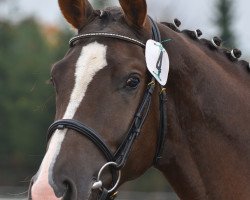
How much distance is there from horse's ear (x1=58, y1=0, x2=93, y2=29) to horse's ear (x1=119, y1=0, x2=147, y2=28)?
293 millimetres

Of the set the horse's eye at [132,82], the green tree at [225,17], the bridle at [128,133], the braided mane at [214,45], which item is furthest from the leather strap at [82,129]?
the green tree at [225,17]

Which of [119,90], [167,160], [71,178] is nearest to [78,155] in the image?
[71,178]

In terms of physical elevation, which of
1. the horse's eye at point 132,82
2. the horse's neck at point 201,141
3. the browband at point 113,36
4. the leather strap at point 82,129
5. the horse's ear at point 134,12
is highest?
the horse's ear at point 134,12

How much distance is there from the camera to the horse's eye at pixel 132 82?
14.4 feet

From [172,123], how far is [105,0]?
1167 millimetres

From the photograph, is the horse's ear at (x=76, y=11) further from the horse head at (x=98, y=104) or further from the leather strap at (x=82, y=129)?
the leather strap at (x=82, y=129)

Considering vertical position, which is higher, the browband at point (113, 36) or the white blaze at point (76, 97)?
the browband at point (113, 36)

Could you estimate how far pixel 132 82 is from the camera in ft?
14.5

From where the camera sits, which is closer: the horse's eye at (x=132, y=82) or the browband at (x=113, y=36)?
the horse's eye at (x=132, y=82)

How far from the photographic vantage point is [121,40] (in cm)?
456

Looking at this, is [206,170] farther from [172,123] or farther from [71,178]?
[71,178]

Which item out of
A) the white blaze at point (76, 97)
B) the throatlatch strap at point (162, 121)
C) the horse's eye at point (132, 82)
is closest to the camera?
the white blaze at point (76, 97)

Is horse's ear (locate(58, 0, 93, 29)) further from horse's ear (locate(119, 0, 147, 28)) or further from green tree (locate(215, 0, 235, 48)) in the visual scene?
green tree (locate(215, 0, 235, 48))

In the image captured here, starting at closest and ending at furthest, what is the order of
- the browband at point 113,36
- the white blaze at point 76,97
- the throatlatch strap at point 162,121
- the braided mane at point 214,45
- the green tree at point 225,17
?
the white blaze at point 76,97
the browband at point 113,36
the throatlatch strap at point 162,121
the braided mane at point 214,45
the green tree at point 225,17
